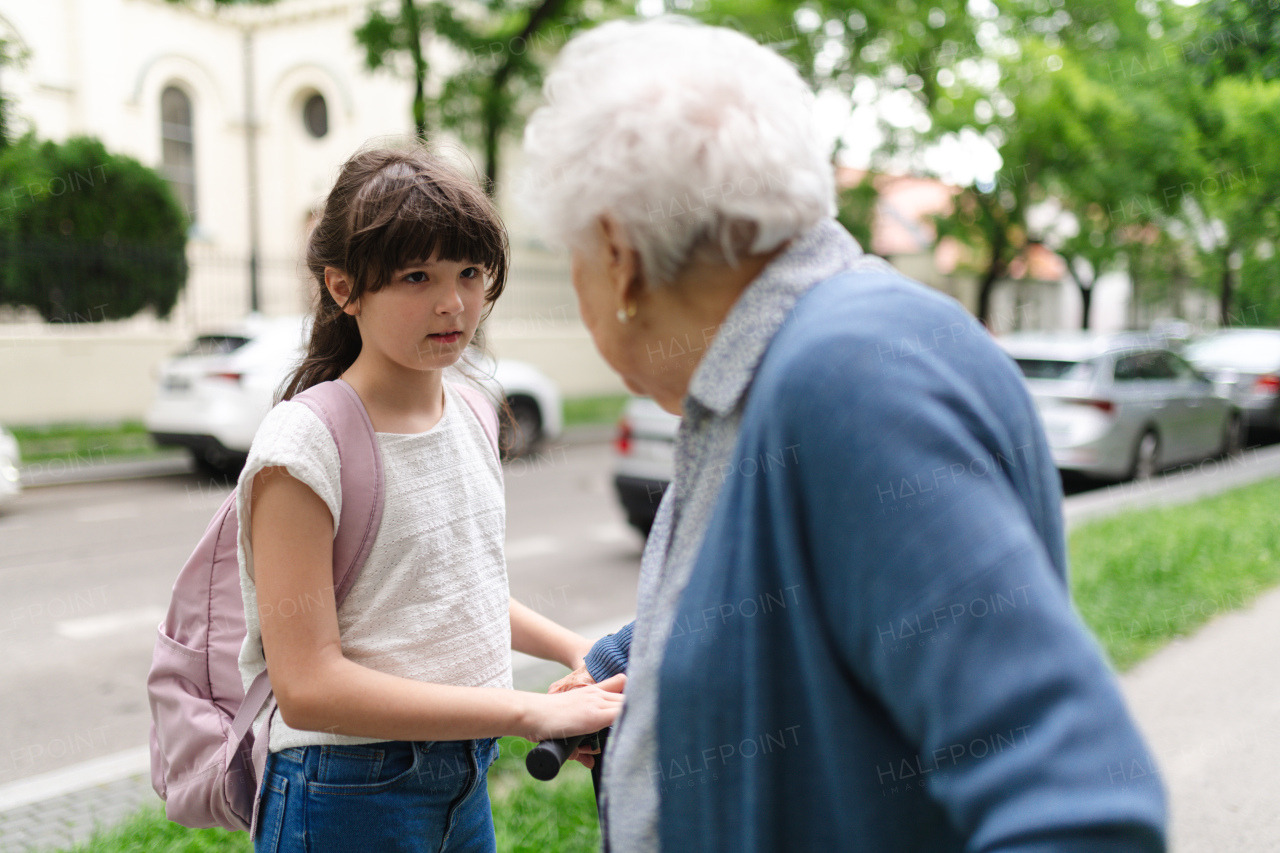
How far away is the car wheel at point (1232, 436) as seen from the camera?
12.2m

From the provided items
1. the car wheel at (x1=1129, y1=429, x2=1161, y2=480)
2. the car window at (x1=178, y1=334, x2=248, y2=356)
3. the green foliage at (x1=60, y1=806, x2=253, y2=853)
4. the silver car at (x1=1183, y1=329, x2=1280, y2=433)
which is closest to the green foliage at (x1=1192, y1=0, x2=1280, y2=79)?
the green foliage at (x1=60, y1=806, x2=253, y2=853)

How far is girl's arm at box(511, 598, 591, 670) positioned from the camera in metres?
1.69

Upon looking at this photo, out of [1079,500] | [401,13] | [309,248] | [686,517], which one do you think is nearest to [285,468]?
[309,248]

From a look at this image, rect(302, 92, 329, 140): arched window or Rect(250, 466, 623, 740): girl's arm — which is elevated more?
Rect(302, 92, 329, 140): arched window

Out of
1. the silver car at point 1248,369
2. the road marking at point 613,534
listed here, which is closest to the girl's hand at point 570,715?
the road marking at point 613,534

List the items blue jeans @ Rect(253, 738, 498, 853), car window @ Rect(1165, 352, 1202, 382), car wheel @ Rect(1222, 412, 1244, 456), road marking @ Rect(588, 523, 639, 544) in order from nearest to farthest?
1. blue jeans @ Rect(253, 738, 498, 853)
2. road marking @ Rect(588, 523, 639, 544)
3. car window @ Rect(1165, 352, 1202, 382)
4. car wheel @ Rect(1222, 412, 1244, 456)

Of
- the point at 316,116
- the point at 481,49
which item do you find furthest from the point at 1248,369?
the point at 316,116

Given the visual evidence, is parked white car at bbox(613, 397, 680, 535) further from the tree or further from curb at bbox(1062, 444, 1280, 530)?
the tree

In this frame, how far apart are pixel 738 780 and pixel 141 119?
2310 centimetres

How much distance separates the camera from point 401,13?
13.7 metres

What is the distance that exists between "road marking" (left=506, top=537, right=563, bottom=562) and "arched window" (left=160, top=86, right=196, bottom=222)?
17169 mm

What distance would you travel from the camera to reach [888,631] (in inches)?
34.5

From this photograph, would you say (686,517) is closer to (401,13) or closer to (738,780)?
(738,780)

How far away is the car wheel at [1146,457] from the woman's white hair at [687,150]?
32.5 ft
